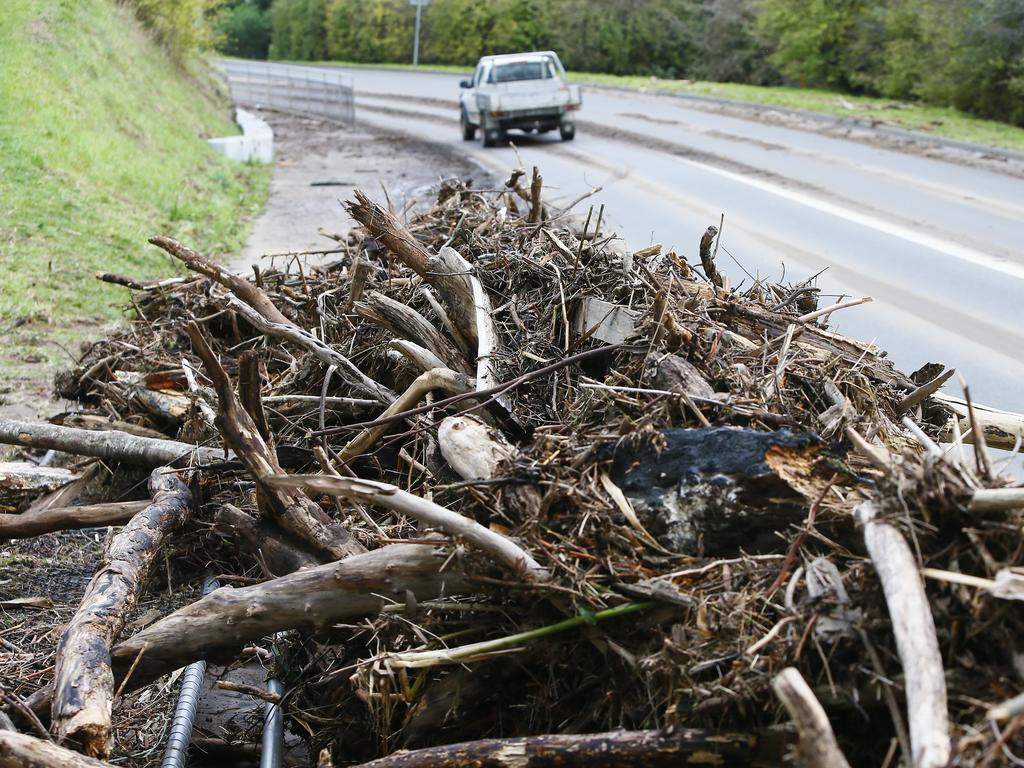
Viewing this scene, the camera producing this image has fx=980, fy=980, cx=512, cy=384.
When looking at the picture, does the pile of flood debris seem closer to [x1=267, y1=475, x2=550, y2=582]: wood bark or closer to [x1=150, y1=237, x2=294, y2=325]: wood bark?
[x1=267, y1=475, x2=550, y2=582]: wood bark

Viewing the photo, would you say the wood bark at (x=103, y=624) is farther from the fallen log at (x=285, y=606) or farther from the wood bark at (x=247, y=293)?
the wood bark at (x=247, y=293)

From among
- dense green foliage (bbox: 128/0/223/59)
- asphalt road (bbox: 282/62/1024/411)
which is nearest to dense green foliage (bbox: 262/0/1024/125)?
asphalt road (bbox: 282/62/1024/411)

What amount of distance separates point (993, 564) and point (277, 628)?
2.48 meters

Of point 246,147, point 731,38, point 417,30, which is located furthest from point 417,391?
point 417,30

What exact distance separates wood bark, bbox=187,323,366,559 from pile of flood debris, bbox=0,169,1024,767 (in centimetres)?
1

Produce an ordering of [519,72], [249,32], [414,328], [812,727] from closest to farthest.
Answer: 1. [812,727]
2. [414,328]
3. [519,72]
4. [249,32]

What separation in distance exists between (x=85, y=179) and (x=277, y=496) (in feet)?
37.0

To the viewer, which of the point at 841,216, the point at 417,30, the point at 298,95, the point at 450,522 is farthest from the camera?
the point at 417,30

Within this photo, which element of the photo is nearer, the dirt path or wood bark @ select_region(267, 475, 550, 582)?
wood bark @ select_region(267, 475, 550, 582)

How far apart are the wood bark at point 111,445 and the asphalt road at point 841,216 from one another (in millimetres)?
3328

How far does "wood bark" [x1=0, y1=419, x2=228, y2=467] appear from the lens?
5188 millimetres

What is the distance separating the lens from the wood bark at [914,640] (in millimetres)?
2412

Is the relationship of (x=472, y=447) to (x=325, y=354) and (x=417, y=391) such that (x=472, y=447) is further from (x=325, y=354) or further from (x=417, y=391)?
(x=325, y=354)

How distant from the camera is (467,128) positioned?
23422mm
